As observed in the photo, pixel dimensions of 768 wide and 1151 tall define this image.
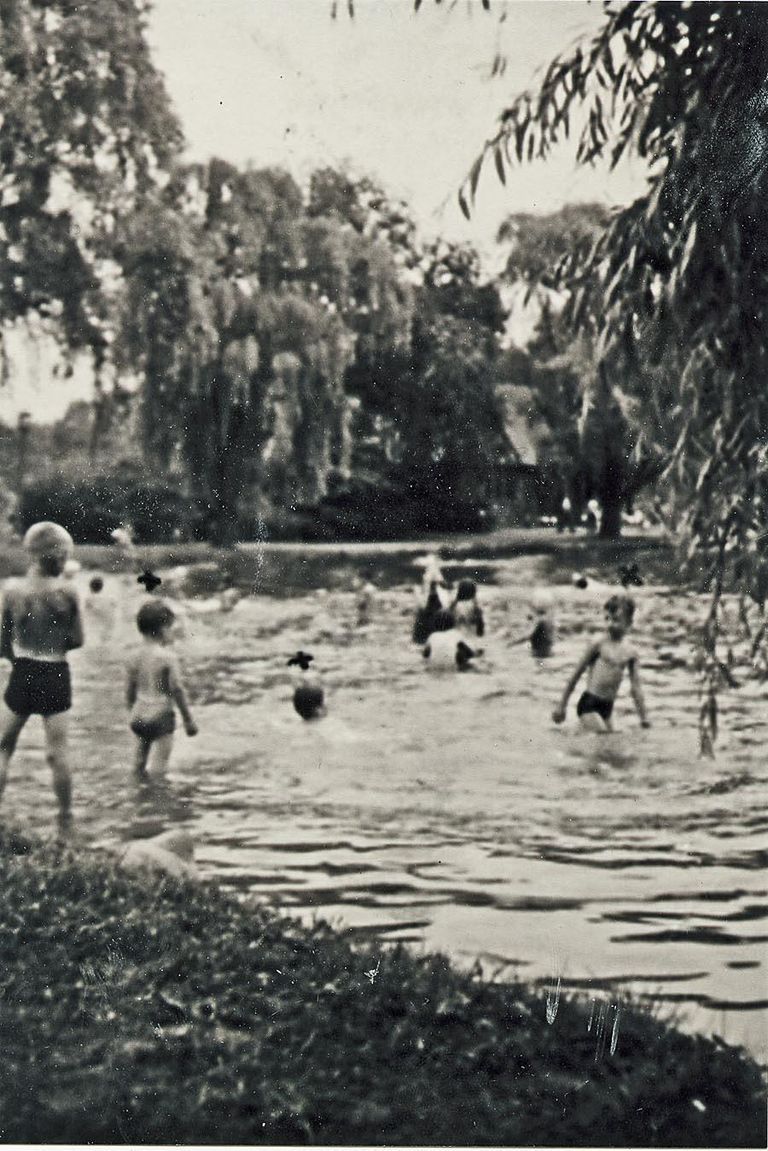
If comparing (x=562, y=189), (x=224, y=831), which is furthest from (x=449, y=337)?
(x=224, y=831)

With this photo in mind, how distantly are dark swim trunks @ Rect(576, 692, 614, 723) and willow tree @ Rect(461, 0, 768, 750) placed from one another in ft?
1.27

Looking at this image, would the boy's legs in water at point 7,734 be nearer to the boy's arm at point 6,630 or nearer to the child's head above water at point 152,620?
the boy's arm at point 6,630

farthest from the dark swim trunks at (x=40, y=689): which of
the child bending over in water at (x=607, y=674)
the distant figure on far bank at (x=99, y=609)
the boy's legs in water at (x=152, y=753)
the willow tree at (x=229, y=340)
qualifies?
the child bending over in water at (x=607, y=674)

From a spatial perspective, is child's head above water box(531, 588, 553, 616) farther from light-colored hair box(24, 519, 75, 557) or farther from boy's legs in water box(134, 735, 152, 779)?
light-colored hair box(24, 519, 75, 557)

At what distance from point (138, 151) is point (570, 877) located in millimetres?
2465

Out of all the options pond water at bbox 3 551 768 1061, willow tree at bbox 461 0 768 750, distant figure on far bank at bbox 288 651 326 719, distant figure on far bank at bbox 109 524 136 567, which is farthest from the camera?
distant figure on far bank at bbox 288 651 326 719

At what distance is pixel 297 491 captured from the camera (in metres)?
4.29

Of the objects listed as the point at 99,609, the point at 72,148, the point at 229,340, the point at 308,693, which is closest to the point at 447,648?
the point at 308,693

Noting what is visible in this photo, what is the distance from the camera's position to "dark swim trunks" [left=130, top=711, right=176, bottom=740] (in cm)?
407

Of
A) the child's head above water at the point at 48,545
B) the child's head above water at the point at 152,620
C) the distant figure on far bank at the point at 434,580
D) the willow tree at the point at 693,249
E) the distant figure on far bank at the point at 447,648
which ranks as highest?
the willow tree at the point at 693,249

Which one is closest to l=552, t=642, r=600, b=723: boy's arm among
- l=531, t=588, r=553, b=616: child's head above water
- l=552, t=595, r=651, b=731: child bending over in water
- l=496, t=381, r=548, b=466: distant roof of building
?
l=552, t=595, r=651, b=731: child bending over in water

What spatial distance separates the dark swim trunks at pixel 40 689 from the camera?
4078 millimetres

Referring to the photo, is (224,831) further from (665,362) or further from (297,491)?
(665,362)

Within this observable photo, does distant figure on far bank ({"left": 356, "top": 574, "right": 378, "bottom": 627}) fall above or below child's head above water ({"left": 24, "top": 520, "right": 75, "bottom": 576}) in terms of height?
below
